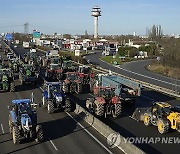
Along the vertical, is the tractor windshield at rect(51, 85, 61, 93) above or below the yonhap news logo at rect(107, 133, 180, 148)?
above

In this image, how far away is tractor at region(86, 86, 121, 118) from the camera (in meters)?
24.4

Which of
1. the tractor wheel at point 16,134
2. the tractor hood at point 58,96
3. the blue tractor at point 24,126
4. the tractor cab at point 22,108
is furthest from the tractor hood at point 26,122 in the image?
the tractor hood at point 58,96

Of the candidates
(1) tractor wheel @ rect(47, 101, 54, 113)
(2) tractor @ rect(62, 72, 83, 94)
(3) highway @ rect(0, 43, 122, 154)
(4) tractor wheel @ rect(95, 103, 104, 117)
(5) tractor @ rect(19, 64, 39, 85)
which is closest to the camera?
(3) highway @ rect(0, 43, 122, 154)

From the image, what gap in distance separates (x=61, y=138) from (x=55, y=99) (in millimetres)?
6652

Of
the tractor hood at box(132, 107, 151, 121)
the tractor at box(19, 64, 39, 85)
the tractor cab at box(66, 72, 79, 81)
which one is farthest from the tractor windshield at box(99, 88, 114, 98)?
the tractor at box(19, 64, 39, 85)

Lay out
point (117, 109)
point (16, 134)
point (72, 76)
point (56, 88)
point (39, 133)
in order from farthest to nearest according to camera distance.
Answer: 1. point (72, 76)
2. point (56, 88)
3. point (117, 109)
4. point (39, 133)
5. point (16, 134)

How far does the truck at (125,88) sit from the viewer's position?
1143 inches

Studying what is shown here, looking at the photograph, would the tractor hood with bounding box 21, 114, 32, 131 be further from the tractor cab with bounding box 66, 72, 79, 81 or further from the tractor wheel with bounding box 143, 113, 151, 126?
the tractor cab with bounding box 66, 72, 79, 81

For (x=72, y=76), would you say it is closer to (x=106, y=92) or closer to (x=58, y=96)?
(x=58, y=96)

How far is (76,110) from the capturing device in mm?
26562

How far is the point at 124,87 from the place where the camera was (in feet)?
111

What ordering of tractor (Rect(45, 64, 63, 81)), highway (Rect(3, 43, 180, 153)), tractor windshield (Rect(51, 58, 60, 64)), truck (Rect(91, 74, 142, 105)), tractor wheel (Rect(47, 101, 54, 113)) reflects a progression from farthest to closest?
tractor windshield (Rect(51, 58, 60, 64)) < tractor (Rect(45, 64, 63, 81)) < truck (Rect(91, 74, 142, 105)) < tractor wheel (Rect(47, 101, 54, 113)) < highway (Rect(3, 43, 180, 153))

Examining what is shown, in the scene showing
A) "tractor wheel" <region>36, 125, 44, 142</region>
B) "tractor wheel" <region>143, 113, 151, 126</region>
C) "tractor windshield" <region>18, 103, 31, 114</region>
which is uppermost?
"tractor windshield" <region>18, 103, 31, 114</region>

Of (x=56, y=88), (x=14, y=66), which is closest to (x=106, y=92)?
(x=56, y=88)
